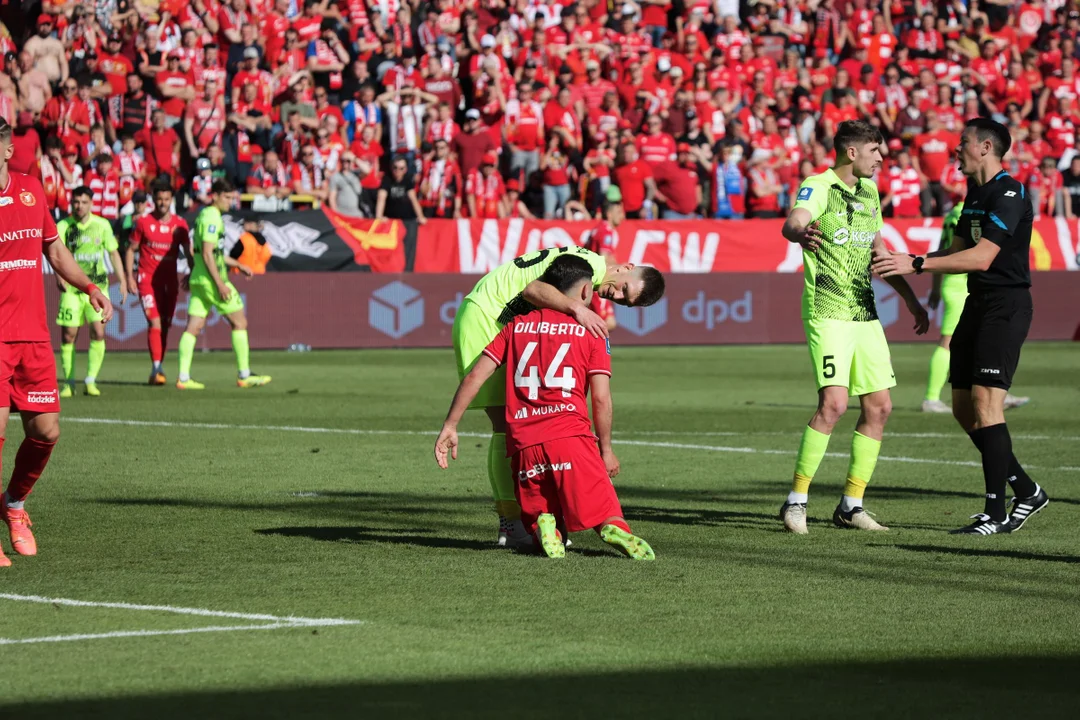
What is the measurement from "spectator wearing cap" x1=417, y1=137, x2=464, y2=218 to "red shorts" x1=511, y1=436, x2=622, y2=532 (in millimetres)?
19774

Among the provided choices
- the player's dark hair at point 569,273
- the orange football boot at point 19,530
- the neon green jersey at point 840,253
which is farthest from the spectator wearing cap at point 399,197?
the player's dark hair at point 569,273

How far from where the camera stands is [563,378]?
8.35m

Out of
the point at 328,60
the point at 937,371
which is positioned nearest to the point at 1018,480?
the point at 937,371

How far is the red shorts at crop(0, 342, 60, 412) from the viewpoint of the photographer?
8.22 metres

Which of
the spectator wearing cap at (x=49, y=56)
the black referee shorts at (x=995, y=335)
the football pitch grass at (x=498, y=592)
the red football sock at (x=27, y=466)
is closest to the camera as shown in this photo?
the football pitch grass at (x=498, y=592)

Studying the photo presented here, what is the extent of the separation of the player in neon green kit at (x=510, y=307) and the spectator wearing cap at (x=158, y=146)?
17673 millimetres

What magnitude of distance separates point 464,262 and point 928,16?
1205 cm

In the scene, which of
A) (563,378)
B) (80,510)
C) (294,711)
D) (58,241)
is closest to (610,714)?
(294,711)

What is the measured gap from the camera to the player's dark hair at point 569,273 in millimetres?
8344

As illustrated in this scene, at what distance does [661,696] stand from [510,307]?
3547 millimetres

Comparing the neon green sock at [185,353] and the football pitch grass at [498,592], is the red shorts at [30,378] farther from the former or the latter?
the neon green sock at [185,353]

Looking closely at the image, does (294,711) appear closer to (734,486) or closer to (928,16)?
(734,486)

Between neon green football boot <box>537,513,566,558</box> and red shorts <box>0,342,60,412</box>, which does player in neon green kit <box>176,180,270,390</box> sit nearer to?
red shorts <box>0,342,60,412</box>

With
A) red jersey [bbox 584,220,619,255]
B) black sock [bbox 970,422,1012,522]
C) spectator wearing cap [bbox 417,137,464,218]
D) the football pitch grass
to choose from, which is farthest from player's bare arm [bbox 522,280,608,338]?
spectator wearing cap [bbox 417,137,464,218]
